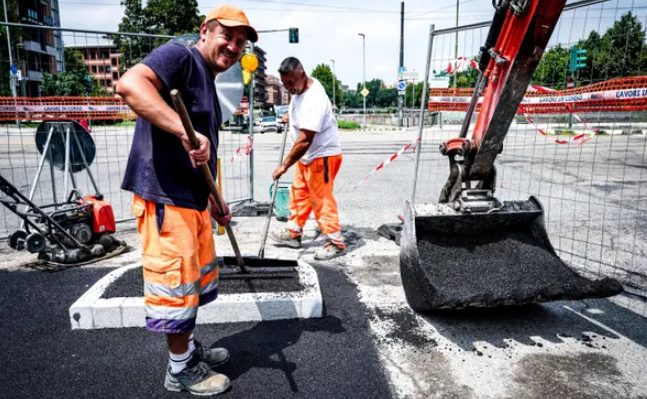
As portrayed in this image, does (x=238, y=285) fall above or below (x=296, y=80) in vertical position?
below

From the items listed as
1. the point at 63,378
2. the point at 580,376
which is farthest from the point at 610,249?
the point at 63,378

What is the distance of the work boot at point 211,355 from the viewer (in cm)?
259

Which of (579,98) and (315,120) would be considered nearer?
(579,98)

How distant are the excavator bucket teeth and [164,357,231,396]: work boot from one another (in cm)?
142

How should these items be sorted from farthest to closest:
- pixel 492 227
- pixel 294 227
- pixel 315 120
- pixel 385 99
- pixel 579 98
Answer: pixel 385 99 → pixel 294 227 → pixel 315 120 → pixel 579 98 → pixel 492 227

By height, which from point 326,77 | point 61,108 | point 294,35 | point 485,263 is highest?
point 326,77

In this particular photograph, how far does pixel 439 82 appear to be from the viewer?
5.27m

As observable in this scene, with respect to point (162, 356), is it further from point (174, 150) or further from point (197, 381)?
Answer: point (174, 150)

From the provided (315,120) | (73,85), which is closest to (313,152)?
(315,120)

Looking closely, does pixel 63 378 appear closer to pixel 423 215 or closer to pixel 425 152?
pixel 423 215

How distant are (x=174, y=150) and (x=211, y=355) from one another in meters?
1.32

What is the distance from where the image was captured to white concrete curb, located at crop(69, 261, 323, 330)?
305 centimetres

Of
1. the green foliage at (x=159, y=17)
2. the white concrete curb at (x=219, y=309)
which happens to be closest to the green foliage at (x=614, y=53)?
the white concrete curb at (x=219, y=309)

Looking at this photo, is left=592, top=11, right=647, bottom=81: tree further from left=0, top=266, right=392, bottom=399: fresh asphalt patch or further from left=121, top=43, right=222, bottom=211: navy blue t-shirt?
left=121, top=43, right=222, bottom=211: navy blue t-shirt
